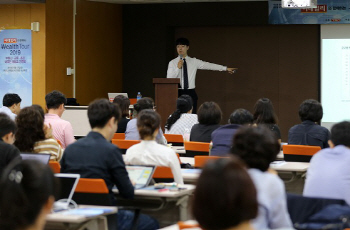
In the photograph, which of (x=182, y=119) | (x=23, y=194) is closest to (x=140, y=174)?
(x=23, y=194)

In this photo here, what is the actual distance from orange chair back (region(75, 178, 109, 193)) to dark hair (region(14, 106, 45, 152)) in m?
1.11

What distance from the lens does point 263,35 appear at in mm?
13695

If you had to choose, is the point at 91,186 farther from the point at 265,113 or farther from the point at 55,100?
the point at 265,113

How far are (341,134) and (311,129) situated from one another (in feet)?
7.70

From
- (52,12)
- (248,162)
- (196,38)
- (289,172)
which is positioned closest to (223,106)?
(196,38)

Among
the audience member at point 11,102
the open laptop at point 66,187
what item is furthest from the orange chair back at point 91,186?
the audience member at point 11,102

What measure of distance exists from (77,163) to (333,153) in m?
1.73

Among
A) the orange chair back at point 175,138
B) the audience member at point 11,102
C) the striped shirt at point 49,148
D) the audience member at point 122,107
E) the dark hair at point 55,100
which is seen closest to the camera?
the striped shirt at point 49,148

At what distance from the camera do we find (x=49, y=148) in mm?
5219

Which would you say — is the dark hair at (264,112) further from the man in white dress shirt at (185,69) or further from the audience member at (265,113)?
the man in white dress shirt at (185,69)

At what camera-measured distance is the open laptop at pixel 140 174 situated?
4591 millimetres

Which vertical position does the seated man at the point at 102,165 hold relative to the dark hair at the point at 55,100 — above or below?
below

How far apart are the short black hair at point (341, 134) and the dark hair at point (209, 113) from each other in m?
2.61

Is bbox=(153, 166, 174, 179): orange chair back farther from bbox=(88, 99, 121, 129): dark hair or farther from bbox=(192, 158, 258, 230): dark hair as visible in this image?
bbox=(192, 158, 258, 230): dark hair
